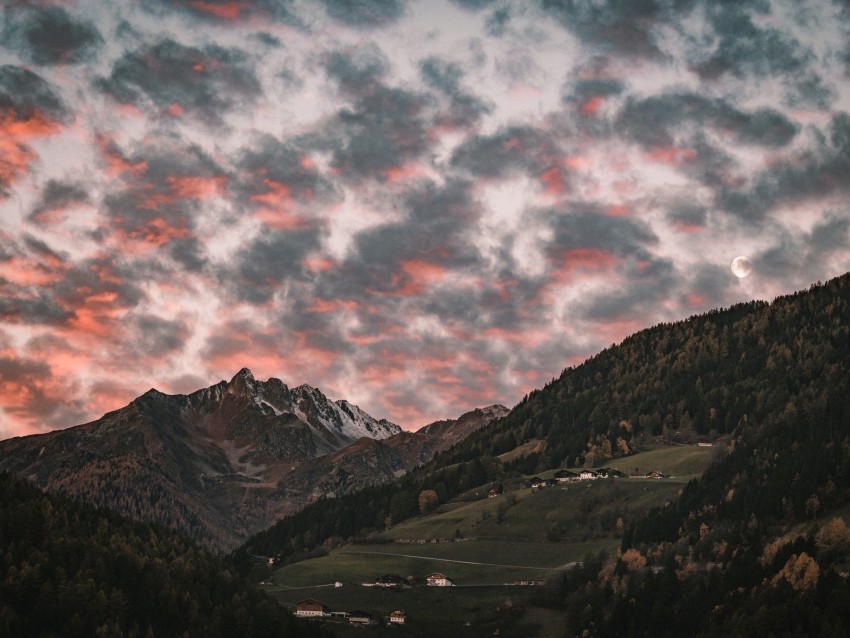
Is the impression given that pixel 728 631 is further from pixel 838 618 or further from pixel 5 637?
pixel 5 637

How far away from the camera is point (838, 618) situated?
18738 centimetres

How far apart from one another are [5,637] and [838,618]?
15430 centimetres

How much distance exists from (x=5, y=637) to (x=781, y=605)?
14651cm

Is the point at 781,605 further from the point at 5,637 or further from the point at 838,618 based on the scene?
the point at 5,637

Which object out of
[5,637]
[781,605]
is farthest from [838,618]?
[5,637]

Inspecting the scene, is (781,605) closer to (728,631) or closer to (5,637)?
(728,631)

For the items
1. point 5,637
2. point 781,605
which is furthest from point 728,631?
point 5,637

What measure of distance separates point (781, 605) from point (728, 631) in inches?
432

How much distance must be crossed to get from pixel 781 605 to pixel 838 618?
36.2 ft

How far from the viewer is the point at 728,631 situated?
197 meters

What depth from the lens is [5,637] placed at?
197875mm

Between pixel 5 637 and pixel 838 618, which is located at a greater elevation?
pixel 5 637

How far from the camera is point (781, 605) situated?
195500 millimetres
